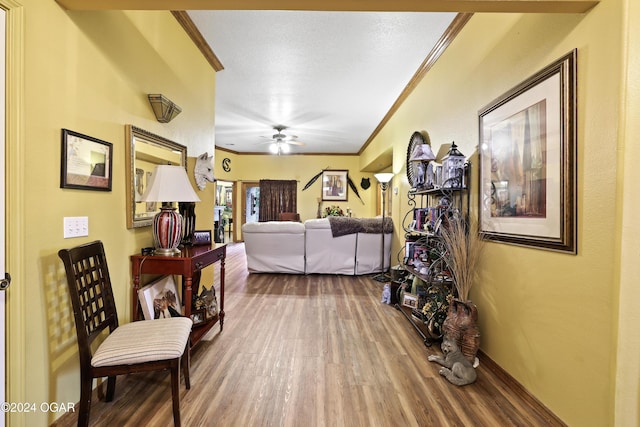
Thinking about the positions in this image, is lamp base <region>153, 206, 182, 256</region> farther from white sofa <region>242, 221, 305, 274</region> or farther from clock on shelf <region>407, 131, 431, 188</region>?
white sofa <region>242, 221, 305, 274</region>

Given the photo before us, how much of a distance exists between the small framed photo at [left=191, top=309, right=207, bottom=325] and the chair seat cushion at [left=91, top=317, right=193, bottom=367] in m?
0.76

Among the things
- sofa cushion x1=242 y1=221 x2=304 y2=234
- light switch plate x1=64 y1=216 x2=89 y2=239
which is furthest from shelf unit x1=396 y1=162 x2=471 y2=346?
light switch plate x1=64 y1=216 x2=89 y2=239

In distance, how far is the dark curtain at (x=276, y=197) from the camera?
859 cm

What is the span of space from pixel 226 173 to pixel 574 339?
8147 millimetres

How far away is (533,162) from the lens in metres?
1.67

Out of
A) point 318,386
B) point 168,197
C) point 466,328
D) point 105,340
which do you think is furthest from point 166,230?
point 466,328

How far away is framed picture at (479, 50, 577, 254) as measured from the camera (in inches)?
57.2

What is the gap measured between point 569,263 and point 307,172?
750 centimetres

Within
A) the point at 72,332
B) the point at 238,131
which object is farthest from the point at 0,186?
the point at 238,131

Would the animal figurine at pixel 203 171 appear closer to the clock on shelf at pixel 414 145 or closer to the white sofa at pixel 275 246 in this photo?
the white sofa at pixel 275 246

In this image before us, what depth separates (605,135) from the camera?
4.22 ft

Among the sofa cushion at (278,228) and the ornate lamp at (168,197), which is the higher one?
the ornate lamp at (168,197)

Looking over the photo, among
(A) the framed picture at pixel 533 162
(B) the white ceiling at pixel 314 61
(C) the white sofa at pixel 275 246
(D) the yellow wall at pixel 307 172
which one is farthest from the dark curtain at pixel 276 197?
(A) the framed picture at pixel 533 162

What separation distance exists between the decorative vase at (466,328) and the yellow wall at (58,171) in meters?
2.34
